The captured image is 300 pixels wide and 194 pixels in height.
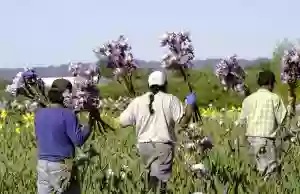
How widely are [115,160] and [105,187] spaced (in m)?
1.49

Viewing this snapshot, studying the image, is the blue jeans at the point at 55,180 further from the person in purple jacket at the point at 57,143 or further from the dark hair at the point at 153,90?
the dark hair at the point at 153,90

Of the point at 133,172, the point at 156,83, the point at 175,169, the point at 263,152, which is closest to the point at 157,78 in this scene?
the point at 156,83

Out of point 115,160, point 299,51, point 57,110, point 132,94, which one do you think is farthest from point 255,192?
point 299,51

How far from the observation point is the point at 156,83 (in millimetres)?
7055

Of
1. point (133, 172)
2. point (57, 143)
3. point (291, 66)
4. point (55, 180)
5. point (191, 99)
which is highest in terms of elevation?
point (291, 66)

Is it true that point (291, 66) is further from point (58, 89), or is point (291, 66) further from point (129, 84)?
point (58, 89)

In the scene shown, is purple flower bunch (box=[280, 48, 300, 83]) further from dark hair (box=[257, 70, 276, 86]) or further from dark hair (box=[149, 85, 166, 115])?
dark hair (box=[149, 85, 166, 115])

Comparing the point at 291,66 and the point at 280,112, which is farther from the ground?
the point at 291,66

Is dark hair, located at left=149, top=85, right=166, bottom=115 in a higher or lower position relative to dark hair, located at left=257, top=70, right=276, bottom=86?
lower

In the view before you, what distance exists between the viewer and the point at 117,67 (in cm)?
670

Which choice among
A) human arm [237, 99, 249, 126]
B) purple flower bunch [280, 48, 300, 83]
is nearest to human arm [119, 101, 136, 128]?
human arm [237, 99, 249, 126]

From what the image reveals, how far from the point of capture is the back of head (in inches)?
277

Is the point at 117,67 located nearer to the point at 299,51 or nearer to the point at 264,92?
the point at 264,92

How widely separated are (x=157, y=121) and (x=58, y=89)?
164 cm
